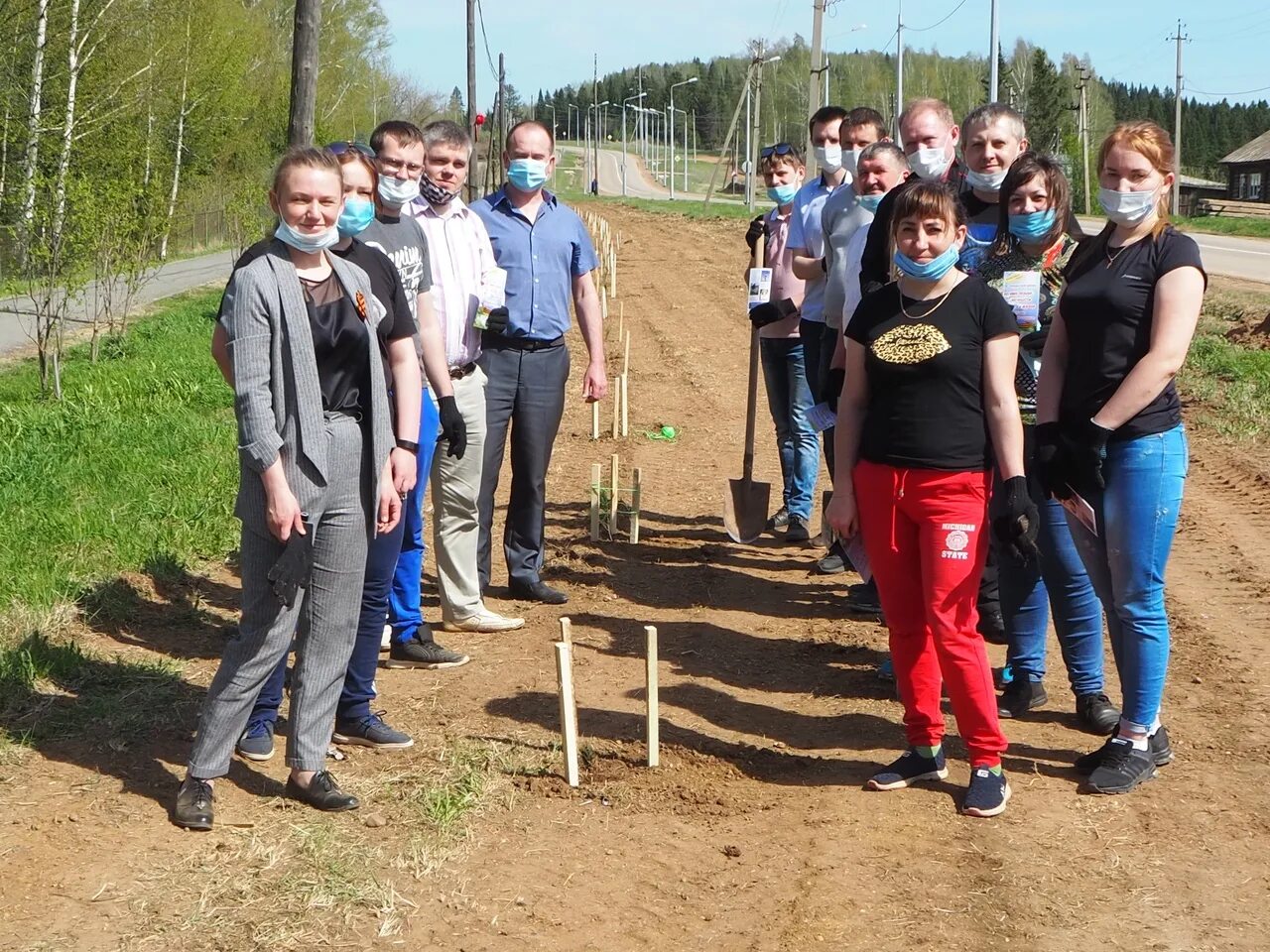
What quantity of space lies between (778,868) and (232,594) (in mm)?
3823

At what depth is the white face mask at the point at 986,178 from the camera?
16.8 ft

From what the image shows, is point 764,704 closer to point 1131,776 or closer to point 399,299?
point 1131,776

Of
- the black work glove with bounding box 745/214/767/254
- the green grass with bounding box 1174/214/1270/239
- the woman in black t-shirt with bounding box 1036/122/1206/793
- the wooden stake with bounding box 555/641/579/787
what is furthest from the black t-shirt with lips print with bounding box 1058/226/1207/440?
the green grass with bounding box 1174/214/1270/239

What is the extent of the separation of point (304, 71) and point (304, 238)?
4967 millimetres

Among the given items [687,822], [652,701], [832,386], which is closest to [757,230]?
[832,386]

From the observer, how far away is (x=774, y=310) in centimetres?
752

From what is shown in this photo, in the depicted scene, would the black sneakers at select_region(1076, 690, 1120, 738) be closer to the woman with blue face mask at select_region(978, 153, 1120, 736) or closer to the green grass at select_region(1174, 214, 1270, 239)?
the woman with blue face mask at select_region(978, 153, 1120, 736)

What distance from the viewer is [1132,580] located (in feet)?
14.4

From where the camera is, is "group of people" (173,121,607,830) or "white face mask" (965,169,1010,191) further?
"white face mask" (965,169,1010,191)

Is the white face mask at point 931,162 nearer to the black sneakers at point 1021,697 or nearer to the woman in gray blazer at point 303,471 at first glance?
the black sneakers at point 1021,697

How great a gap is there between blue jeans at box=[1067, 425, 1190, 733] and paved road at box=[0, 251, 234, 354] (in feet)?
37.9

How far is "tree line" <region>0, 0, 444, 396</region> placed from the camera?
1419 centimetres

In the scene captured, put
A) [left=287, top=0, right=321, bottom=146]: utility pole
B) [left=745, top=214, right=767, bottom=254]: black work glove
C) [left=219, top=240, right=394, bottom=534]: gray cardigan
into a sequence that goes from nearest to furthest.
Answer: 1. [left=219, top=240, right=394, bottom=534]: gray cardigan
2. [left=745, top=214, right=767, bottom=254]: black work glove
3. [left=287, top=0, right=321, bottom=146]: utility pole

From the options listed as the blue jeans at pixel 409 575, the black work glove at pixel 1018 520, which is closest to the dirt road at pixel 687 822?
the blue jeans at pixel 409 575
